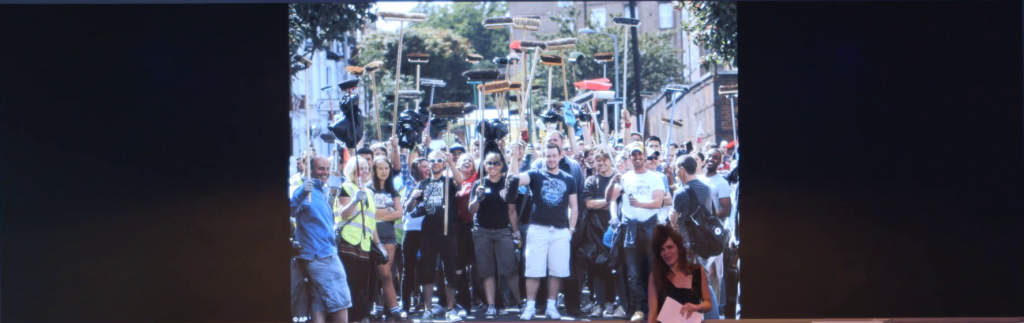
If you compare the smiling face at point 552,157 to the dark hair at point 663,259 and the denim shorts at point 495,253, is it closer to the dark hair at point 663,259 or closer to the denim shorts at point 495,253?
the denim shorts at point 495,253

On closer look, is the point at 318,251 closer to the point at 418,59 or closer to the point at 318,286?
the point at 318,286

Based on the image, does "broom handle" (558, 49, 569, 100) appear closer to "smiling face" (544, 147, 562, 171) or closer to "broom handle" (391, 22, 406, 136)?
"smiling face" (544, 147, 562, 171)

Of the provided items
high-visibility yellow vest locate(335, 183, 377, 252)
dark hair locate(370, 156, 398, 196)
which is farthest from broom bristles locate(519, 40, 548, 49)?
high-visibility yellow vest locate(335, 183, 377, 252)

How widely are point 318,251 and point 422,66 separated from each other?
4.61ft

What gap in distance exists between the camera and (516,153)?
6922 mm

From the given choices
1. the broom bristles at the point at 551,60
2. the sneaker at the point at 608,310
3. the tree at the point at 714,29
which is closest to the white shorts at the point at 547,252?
the sneaker at the point at 608,310

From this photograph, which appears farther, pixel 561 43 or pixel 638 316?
pixel 561 43

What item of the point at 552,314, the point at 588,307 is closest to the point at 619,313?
the point at 588,307

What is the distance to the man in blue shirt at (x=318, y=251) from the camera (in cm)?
648

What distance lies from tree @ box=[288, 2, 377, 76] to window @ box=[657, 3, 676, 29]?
6.40 feet
